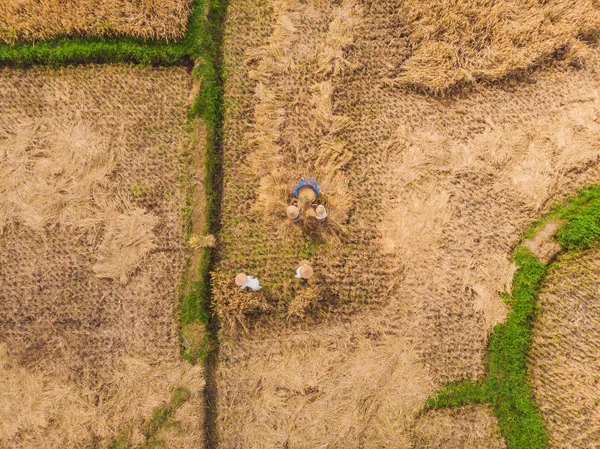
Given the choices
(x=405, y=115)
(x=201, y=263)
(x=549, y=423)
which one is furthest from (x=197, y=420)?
(x=405, y=115)

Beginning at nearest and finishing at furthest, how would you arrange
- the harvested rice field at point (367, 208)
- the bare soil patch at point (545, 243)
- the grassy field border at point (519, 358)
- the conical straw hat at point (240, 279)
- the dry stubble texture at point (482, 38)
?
1. the conical straw hat at point (240, 279)
2. the grassy field border at point (519, 358)
3. the harvested rice field at point (367, 208)
4. the bare soil patch at point (545, 243)
5. the dry stubble texture at point (482, 38)

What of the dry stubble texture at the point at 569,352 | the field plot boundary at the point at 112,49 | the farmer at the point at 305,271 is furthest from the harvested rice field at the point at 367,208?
the dry stubble texture at the point at 569,352

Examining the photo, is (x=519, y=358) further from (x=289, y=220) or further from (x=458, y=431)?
(x=289, y=220)

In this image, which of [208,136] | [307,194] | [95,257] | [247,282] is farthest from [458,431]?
[95,257]

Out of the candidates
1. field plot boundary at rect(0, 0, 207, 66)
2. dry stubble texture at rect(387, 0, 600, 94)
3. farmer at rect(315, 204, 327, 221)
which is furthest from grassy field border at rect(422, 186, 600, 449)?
field plot boundary at rect(0, 0, 207, 66)

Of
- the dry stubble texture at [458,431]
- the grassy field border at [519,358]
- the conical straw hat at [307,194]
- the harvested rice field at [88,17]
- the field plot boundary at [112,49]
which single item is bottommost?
the dry stubble texture at [458,431]

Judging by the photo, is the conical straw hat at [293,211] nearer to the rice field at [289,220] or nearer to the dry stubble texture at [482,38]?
the rice field at [289,220]

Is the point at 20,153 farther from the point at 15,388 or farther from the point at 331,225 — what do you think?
the point at 331,225
